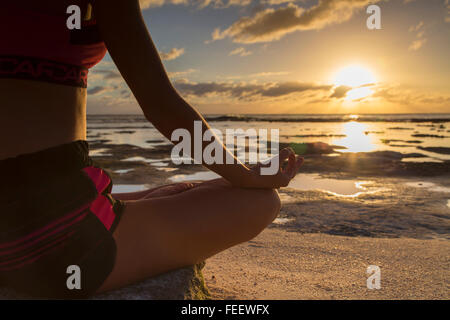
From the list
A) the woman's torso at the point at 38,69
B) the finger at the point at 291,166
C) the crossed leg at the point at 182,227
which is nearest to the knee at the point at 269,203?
the crossed leg at the point at 182,227

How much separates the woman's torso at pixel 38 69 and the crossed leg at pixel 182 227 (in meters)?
0.41

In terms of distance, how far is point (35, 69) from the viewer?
1.11m

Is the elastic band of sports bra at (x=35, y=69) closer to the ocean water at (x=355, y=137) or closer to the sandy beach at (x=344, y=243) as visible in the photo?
the sandy beach at (x=344, y=243)

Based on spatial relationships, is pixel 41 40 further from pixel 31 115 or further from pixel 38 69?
pixel 31 115

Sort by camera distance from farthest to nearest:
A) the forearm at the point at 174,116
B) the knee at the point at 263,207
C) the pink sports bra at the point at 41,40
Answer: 1. the knee at the point at 263,207
2. the forearm at the point at 174,116
3. the pink sports bra at the point at 41,40

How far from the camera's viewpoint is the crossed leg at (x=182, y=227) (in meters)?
1.28

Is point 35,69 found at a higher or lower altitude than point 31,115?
higher

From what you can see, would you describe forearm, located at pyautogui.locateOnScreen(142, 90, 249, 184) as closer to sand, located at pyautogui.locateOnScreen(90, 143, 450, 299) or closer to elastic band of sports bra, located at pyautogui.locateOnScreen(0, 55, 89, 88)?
elastic band of sports bra, located at pyautogui.locateOnScreen(0, 55, 89, 88)

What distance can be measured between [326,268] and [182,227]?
1854 millimetres

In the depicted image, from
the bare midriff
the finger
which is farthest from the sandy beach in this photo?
the bare midriff

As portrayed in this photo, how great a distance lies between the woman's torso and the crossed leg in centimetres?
41

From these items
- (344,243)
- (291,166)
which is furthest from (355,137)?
(291,166)

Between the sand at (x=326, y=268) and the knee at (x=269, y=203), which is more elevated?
the knee at (x=269, y=203)

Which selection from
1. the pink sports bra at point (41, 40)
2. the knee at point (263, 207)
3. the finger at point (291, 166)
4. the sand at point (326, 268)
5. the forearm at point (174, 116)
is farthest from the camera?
the sand at point (326, 268)
